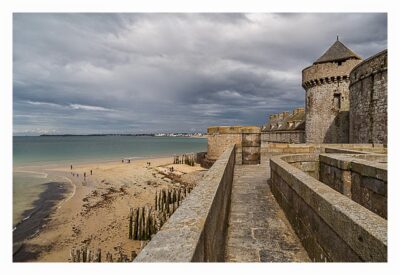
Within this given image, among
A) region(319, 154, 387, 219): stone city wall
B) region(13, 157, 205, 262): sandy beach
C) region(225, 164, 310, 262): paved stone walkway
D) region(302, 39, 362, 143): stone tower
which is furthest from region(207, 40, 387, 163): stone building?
region(13, 157, 205, 262): sandy beach

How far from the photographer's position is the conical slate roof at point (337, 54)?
2654cm

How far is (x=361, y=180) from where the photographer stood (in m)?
5.49

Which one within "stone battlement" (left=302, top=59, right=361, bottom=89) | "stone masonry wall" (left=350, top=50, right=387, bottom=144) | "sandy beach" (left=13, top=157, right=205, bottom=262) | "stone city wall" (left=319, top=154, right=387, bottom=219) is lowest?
"sandy beach" (left=13, top=157, right=205, bottom=262)

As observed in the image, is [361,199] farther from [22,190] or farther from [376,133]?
[22,190]

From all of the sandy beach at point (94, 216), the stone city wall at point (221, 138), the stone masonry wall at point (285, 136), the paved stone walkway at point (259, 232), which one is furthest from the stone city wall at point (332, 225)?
the stone masonry wall at point (285, 136)

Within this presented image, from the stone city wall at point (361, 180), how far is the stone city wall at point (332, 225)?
5.74 feet

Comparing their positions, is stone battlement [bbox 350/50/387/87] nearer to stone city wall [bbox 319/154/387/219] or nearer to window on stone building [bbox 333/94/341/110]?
window on stone building [bbox 333/94/341/110]

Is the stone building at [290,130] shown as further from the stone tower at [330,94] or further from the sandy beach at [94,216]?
the sandy beach at [94,216]

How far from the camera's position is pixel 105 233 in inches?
453

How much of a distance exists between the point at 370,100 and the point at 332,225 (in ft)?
57.9

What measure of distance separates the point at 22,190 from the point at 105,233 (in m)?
14.3

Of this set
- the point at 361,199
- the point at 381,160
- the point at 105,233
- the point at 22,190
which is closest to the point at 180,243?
the point at 361,199

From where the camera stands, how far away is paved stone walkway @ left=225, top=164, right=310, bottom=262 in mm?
3549

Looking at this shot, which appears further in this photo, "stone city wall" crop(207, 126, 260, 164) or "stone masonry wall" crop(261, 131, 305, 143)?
"stone masonry wall" crop(261, 131, 305, 143)
